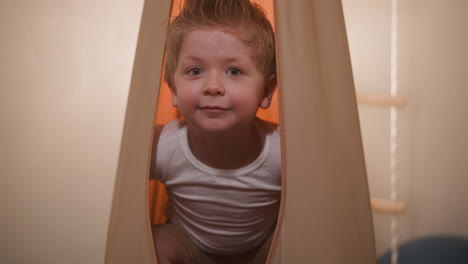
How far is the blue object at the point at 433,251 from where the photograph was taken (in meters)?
1.16

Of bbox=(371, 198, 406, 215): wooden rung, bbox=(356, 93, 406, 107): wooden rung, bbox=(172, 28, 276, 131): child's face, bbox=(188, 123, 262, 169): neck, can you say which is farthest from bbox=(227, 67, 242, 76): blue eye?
bbox=(371, 198, 406, 215): wooden rung

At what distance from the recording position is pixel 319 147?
626 millimetres

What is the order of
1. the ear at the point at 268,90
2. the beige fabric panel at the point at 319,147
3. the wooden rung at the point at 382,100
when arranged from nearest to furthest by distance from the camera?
the beige fabric panel at the point at 319,147
the ear at the point at 268,90
the wooden rung at the point at 382,100

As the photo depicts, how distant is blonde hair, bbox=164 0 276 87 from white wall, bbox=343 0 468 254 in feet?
2.03

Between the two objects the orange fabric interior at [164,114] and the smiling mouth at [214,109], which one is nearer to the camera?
the smiling mouth at [214,109]

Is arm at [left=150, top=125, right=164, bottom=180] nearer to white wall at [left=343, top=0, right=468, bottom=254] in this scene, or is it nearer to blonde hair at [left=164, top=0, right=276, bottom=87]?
blonde hair at [left=164, top=0, right=276, bottom=87]

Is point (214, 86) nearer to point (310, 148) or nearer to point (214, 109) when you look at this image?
point (214, 109)

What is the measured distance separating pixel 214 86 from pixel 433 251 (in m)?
0.98

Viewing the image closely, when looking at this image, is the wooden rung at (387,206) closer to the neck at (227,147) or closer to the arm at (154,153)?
the neck at (227,147)

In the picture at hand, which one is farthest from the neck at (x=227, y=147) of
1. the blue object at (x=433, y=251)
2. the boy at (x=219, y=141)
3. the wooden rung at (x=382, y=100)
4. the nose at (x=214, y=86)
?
the blue object at (x=433, y=251)

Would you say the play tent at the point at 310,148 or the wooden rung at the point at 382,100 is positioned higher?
the wooden rung at the point at 382,100

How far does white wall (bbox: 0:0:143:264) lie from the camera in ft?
4.09

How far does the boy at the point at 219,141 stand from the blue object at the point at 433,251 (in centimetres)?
61

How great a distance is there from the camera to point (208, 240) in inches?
33.7
